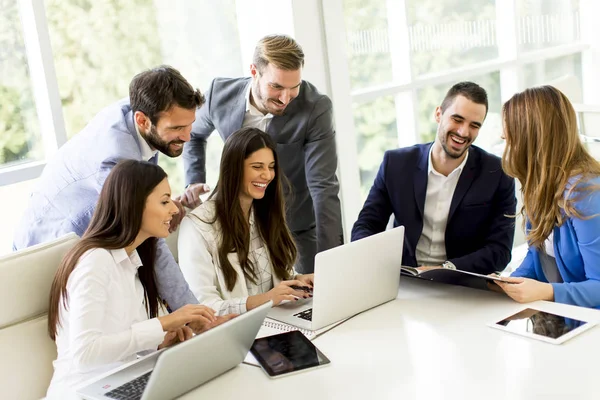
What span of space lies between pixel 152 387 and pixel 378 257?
0.77 metres

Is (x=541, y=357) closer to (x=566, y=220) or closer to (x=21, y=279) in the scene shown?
(x=566, y=220)

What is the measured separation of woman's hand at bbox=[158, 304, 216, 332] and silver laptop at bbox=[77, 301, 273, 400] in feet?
0.36

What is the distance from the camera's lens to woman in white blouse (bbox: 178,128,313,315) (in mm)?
2297

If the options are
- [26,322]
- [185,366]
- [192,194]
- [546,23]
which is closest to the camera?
[185,366]

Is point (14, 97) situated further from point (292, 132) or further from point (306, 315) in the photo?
point (306, 315)

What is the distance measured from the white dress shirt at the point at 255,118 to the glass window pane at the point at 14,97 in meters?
0.86

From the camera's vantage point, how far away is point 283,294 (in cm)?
216

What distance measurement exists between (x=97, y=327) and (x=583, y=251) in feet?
4.38

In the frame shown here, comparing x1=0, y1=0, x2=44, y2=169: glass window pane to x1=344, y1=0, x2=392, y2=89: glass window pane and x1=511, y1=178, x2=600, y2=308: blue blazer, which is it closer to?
x1=344, y1=0, x2=392, y2=89: glass window pane

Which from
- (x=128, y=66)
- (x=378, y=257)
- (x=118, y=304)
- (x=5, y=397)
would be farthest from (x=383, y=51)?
(x=5, y=397)

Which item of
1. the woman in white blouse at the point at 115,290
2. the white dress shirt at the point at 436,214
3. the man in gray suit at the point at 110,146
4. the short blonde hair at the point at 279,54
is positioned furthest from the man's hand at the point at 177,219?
the white dress shirt at the point at 436,214

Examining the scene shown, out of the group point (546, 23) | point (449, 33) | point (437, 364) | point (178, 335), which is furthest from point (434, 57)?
point (437, 364)

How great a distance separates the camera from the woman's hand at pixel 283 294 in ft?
7.08

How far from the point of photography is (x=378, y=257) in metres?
2.04
